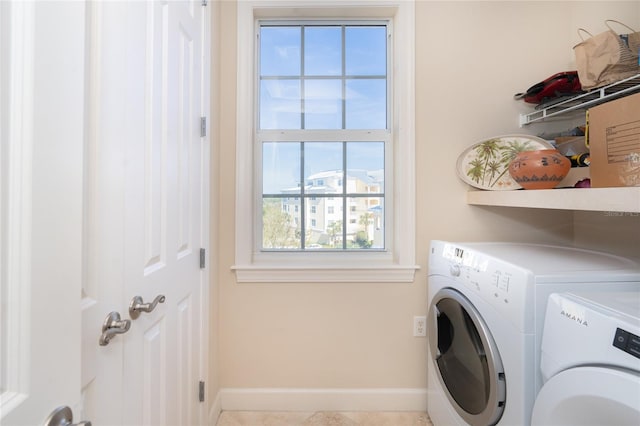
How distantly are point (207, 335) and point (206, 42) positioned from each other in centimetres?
144

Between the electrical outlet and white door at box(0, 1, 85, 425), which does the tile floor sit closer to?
the electrical outlet

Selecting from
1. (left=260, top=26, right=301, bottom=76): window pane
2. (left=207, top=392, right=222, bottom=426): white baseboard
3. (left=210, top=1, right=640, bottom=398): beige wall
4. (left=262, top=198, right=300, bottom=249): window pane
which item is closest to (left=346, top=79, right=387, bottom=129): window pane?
(left=210, top=1, right=640, bottom=398): beige wall

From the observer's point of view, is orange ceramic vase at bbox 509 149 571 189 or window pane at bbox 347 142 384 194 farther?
window pane at bbox 347 142 384 194

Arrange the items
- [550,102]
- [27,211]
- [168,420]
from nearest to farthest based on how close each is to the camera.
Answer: [27,211]
[168,420]
[550,102]

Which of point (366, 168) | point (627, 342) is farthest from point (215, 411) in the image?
point (627, 342)

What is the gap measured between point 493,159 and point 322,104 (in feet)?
3.36

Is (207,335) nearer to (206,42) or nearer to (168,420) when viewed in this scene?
(168,420)

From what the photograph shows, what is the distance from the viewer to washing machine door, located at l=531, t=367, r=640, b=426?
57cm

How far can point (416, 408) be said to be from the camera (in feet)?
5.26

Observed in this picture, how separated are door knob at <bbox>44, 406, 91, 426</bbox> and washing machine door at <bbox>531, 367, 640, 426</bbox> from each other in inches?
39.7

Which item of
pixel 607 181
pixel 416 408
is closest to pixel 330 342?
pixel 416 408

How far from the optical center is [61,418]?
46 cm

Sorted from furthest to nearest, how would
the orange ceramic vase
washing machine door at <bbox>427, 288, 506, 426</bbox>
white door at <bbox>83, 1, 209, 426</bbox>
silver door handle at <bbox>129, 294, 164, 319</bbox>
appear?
1. the orange ceramic vase
2. washing machine door at <bbox>427, 288, 506, 426</bbox>
3. silver door handle at <bbox>129, 294, 164, 319</bbox>
4. white door at <bbox>83, 1, 209, 426</bbox>

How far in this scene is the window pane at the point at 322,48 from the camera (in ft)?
5.68
